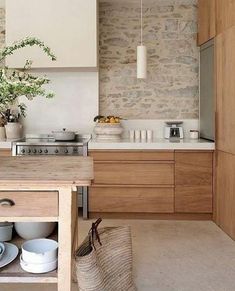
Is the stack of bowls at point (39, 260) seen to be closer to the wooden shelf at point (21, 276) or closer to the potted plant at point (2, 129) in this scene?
the wooden shelf at point (21, 276)

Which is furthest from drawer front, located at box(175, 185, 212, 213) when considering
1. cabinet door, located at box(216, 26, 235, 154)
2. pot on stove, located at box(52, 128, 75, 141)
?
pot on stove, located at box(52, 128, 75, 141)

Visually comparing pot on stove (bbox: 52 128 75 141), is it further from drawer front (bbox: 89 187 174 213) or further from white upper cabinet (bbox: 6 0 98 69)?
white upper cabinet (bbox: 6 0 98 69)

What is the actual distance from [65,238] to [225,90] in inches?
98.0

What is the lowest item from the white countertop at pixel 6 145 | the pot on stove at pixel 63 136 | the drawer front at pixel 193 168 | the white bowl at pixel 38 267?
the white bowl at pixel 38 267

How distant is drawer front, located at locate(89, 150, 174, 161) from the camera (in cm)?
390

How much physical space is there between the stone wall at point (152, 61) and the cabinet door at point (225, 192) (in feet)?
4.05

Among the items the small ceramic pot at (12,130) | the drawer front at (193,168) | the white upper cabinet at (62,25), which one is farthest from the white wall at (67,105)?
the drawer front at (193,168)

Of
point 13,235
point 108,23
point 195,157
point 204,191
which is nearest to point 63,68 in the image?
point 108,23

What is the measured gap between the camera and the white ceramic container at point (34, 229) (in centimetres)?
193

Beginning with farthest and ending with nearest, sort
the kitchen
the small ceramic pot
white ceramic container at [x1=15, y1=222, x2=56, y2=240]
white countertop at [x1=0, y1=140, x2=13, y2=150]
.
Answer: the small ceramic pot < white countertop at [x1=0, y1=140, x2=13, y2=150] < the kitchen < white ceramic container at [x1=15, y1=222, x2=56, y2=240]

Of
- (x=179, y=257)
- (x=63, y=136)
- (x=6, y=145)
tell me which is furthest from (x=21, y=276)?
(x=63, y=136)

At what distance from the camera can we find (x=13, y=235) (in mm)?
2088

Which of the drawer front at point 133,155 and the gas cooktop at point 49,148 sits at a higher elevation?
the gas cooktop at point 49,148

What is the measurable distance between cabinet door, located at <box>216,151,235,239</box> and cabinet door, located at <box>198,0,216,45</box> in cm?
141
